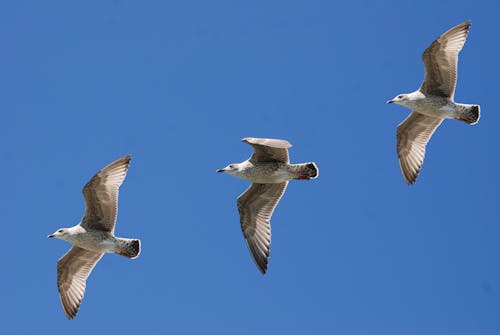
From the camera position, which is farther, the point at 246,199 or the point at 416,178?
the point at 416,178

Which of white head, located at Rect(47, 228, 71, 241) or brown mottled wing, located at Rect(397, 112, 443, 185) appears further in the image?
brown mottled wing, located at Rect(397, 112, 443, 185)

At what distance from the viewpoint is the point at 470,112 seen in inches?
781

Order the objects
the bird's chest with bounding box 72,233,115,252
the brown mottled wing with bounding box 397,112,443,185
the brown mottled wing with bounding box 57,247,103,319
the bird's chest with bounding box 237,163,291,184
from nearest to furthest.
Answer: the bird's chest with bounding box 237,163,291,184 → the bird's chest with bounding box 72,233,115,252 → the brown mottled wing with bounding box 57,247,103,319 → the brown mottled wing with bounding box 397,112,443,185

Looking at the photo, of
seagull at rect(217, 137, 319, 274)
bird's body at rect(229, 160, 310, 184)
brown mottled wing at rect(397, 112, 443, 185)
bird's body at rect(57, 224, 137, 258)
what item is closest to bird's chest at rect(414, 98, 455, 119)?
brown mottled wing at rect(397, 112, 443, 185)

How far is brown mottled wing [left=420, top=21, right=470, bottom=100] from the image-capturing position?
19797mm

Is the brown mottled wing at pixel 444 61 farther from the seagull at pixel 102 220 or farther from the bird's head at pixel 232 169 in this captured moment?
the seagull at pixel 102 220

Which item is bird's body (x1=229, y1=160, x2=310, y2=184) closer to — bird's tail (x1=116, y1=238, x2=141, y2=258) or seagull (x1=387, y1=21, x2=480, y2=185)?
bird's tail (x1=116, y1=238, x2=141, y2=258)

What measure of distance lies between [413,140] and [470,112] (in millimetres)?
1706

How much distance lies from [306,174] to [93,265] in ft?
14.2

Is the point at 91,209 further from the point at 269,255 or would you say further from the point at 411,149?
the point at 411,149

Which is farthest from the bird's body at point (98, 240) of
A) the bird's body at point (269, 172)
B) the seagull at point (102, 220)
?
the bird's body at point (269, 172)

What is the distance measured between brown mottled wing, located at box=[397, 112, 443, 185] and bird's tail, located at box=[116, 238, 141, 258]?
5738mm

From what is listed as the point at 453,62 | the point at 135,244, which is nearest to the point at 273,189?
the point at 135,244

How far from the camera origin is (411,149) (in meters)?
21.2
